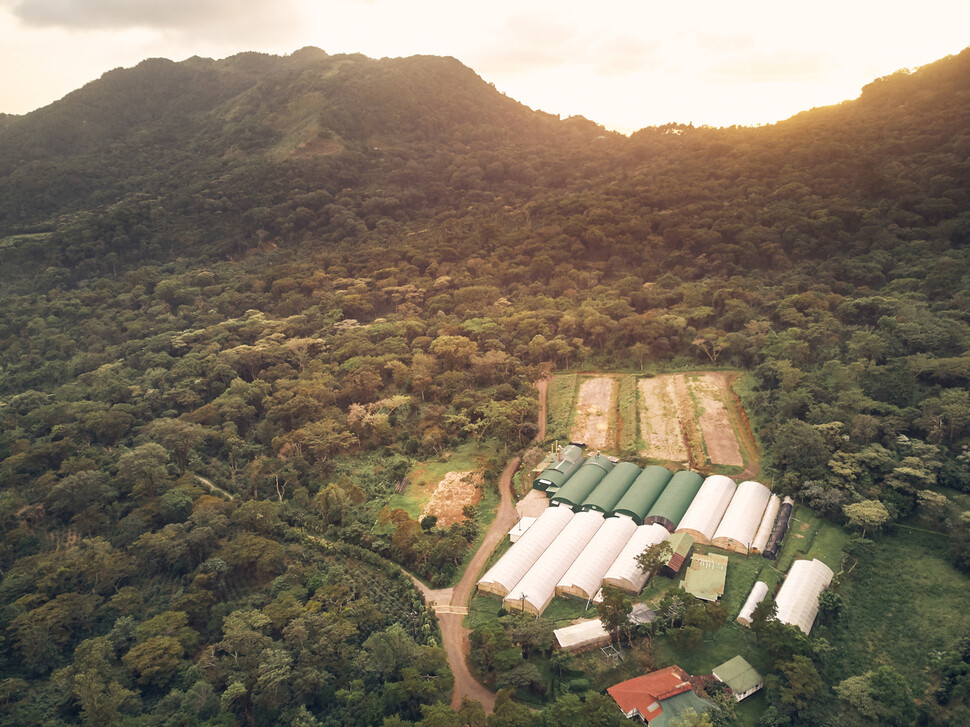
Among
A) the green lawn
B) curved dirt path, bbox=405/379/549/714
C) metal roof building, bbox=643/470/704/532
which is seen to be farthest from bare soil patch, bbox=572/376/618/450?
metal roof building, bbox=643/470/704/532

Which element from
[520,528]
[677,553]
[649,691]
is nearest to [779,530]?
[677,553]

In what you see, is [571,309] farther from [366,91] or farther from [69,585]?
[366,91]

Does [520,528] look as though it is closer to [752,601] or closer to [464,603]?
[464,603]

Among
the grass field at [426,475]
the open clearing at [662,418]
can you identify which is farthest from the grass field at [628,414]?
the grass field at [426,475]

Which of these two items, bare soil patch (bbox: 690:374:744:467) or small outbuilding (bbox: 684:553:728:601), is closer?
small outbuilding (bbox: 684:553:728:601)

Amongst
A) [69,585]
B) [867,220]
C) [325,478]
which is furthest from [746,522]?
[867,220]

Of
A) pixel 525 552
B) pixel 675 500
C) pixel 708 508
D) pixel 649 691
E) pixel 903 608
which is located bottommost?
pixel 525 552

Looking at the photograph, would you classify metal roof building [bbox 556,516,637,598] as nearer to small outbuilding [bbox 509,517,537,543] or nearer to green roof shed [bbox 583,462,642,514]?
green roof shed [bbox 583,462,642,514]
